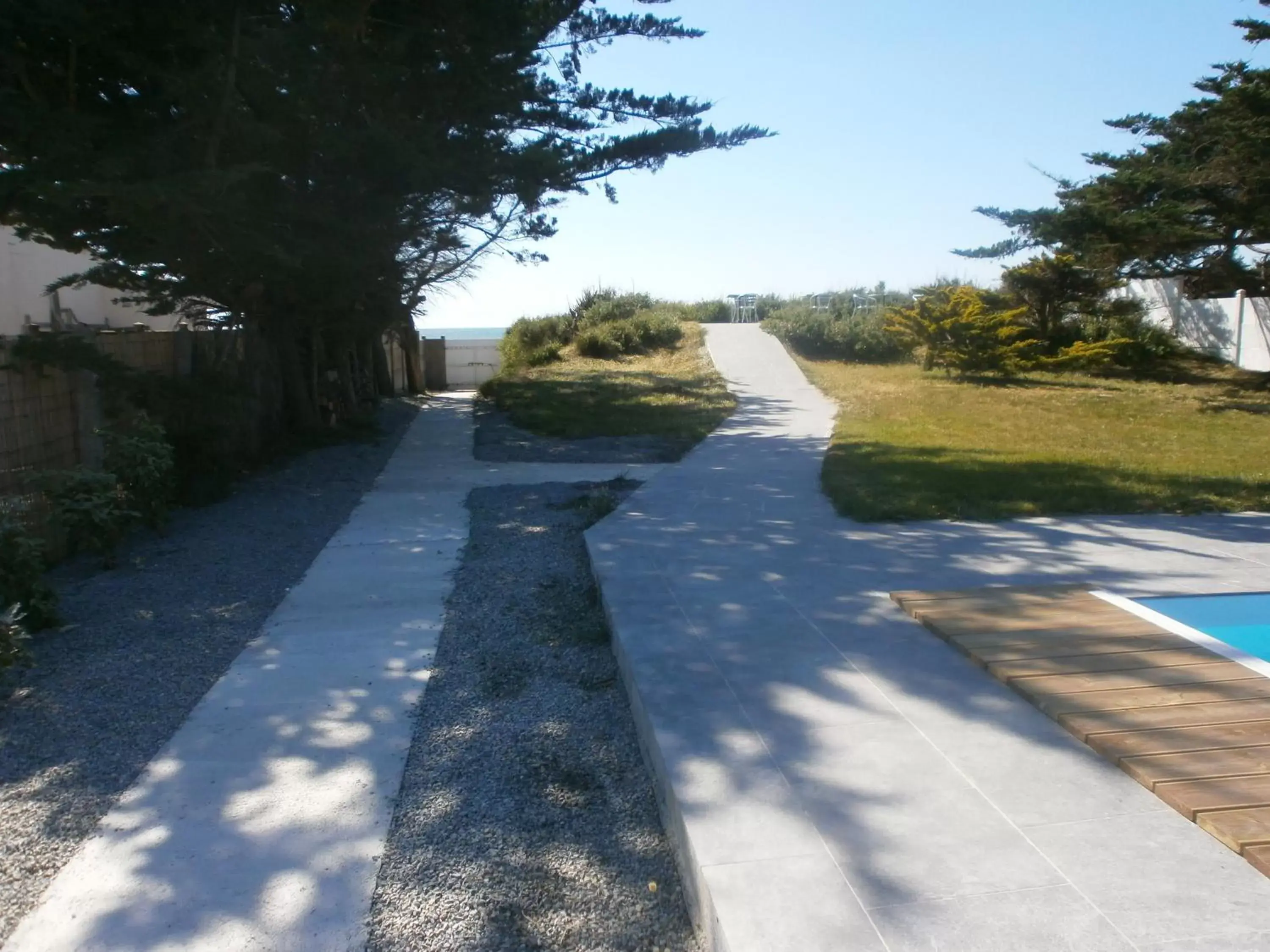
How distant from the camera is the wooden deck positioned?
3242 millimetres

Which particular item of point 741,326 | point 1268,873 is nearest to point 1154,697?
point 1268,873

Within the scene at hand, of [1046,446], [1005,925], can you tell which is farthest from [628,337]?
[1005,925]

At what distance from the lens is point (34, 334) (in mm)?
7609

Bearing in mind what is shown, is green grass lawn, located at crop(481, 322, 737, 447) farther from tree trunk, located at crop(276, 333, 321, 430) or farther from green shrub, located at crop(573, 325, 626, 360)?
tree trunk, located at crop(276, 333, 321, 430)

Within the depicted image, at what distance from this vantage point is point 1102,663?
4.49 m

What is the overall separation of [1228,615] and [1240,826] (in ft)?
9.43

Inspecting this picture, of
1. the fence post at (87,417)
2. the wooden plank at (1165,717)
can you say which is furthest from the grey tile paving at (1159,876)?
the fence post at (87,417)

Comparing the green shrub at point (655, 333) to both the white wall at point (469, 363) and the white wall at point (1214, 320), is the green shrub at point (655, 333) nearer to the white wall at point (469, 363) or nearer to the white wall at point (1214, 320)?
the white wall at point (469, 363)

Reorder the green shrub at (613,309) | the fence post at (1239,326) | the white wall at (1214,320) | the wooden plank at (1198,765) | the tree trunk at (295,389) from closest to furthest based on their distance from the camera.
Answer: the wooden plank at (1198,765), the tree trunk at (295,389), the white wall at (1214,320), the fence post at (1239,326), the green shrub at (613,309)

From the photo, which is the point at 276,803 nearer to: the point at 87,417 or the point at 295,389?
the point at 87,417

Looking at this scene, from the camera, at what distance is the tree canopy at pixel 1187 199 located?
15.5 m

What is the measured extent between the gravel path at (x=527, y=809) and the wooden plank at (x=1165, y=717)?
1.59 meters

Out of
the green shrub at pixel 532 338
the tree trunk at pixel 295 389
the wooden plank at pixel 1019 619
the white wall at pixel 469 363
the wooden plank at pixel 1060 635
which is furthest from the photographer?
the white wall at pixel 469 363

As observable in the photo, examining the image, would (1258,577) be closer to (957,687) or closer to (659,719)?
(957,687)
